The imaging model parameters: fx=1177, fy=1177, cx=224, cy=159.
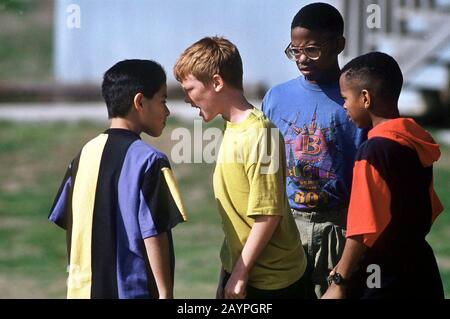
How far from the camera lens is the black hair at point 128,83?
4180 millimetres

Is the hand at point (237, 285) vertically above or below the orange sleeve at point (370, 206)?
below

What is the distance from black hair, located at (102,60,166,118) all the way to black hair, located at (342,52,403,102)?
27.0 inches

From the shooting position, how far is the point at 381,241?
3975 millimetres

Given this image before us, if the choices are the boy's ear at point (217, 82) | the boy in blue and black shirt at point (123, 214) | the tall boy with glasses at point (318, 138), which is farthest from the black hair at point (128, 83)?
the tall boy with glasses at point (318, 138)

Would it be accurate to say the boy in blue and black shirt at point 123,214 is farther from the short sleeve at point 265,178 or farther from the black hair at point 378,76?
the black hair at point 378,76

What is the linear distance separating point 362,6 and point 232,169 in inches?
288

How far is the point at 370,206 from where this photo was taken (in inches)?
155

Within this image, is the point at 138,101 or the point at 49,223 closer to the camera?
→ the point at 138,101

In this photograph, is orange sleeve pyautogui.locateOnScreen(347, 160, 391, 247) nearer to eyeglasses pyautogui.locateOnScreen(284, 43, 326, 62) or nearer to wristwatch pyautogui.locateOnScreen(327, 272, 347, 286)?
wristwatch pyautogui.locateOnScreen(327, 272, 347, 286)

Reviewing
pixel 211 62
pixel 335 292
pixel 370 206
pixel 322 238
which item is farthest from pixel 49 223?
pixel 370 206

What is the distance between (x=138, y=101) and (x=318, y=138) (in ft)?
2.36

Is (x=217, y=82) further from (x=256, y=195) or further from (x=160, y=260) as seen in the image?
(x=160, y=260)

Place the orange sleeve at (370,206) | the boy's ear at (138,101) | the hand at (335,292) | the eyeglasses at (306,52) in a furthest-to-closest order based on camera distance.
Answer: the eyeglasses at (306,52) < the boy's ear at (138,101) < the hand at (335,292) < the orange sleeve at (370,206)
